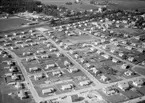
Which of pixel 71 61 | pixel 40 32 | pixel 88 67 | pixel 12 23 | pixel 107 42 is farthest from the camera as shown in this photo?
pixel 12 23

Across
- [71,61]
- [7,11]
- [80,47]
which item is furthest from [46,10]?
[71,61]

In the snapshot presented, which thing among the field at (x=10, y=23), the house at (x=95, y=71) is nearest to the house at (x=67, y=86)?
the house at (x=95, y=71)

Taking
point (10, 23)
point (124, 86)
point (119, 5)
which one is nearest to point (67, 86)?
point (124, 86)

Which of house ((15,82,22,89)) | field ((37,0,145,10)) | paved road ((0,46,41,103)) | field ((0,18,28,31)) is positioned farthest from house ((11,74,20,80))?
field ((37,0,145,10))

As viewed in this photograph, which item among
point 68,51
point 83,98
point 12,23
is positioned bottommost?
point 83,98

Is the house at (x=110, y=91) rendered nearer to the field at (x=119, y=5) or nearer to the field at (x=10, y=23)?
the field at (x=10, y=23)

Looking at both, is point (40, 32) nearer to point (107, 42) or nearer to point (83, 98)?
point (107, 42)

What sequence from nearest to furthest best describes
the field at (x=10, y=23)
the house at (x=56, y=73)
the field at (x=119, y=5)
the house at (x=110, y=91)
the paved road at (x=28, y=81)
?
1. the paved road at (x=28, y=81)
2. the house at (x=110, y=91)
3. the house at (x=56, y=73)
4. the field at (x=10, y=23)
5. the field at (x=119, y=5)

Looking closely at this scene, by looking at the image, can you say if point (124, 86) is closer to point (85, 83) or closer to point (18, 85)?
point (85, 83)

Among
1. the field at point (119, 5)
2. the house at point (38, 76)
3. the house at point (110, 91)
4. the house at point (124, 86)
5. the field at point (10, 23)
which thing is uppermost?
the field at point (119, 5)
